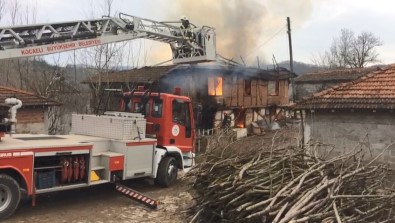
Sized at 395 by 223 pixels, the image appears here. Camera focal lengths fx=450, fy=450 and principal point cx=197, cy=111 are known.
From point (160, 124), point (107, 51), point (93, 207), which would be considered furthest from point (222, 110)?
point (93, 207)

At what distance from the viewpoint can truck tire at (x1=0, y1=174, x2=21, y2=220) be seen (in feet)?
29.1

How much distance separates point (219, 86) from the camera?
2988 centimetres

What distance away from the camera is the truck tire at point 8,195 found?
29.1 ft

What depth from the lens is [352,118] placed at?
14.6 meters

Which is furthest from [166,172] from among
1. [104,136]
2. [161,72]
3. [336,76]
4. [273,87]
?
[336,76]

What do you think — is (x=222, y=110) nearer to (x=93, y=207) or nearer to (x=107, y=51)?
(x=107, y=51)

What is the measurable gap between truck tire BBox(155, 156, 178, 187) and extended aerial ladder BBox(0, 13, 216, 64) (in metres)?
3.27

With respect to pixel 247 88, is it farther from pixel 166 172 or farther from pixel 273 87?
pixel 166 172

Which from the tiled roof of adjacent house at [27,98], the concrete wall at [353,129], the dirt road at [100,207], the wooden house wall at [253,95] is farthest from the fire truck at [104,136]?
the wooden house wall at [253,95]

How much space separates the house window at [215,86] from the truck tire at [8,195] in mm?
20493

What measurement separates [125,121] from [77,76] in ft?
57.2

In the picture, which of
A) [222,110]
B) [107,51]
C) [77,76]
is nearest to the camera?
[107,51]

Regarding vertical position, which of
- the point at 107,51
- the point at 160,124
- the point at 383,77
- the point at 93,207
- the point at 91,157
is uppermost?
the point at 107,51

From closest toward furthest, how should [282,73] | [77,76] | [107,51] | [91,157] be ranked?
[91,157]
[107,51]
[77,76]
[282,73]
